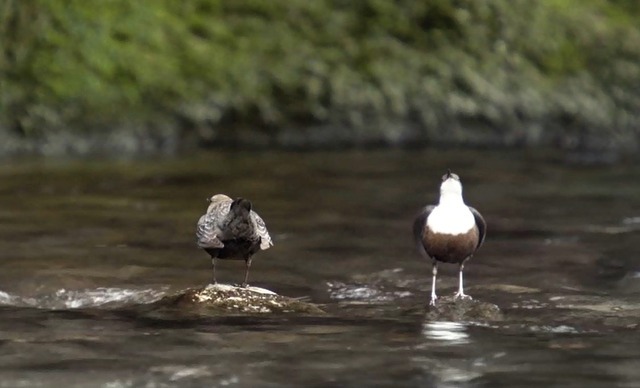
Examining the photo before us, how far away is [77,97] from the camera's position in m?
16.2

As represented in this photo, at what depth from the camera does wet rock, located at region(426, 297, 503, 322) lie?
6.48 metres

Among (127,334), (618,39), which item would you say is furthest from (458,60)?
Answer: (127,334)

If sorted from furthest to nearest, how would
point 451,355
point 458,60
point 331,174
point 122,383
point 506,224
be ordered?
point 458,60
point 331,174
point 506,224
point 451,355
point 122,383

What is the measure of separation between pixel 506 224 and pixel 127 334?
5142 millimetres

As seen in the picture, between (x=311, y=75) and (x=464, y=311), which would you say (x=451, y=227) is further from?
(x=311, y=75)

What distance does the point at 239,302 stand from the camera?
22.0ft

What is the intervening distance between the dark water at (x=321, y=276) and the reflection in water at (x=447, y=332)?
0.05 ft

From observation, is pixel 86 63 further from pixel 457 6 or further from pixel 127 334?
pixel 127 334

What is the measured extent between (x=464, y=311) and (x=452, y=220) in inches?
22.3

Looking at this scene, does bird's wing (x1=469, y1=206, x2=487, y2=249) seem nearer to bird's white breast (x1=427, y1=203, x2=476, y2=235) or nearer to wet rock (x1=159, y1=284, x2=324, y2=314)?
bird's white breast (x1=427, y1=203, x2=476, y2=235)

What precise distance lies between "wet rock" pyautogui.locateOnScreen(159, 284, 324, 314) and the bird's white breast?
0.83 m

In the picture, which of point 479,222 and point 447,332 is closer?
point 447,332

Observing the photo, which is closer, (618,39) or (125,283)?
(125,283)

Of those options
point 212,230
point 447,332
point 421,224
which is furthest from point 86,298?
point 447,332
